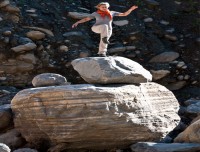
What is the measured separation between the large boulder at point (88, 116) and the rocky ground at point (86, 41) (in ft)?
7.57

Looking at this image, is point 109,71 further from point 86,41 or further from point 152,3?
point 152,3

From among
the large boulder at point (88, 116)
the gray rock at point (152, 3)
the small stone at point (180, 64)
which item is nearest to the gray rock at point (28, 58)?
the large boulder at point (88, 116)

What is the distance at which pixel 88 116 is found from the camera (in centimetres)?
581

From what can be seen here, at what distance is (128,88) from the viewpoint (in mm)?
6207

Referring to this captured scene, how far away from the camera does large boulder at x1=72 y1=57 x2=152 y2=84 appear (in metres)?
6.14

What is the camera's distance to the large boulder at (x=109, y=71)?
6.14 meters

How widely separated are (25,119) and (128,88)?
152 cm

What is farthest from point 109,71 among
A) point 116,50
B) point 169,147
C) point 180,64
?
point 180,64

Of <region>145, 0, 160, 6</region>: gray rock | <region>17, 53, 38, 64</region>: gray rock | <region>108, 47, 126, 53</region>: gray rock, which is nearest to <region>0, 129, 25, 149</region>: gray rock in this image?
<region>17, 53, 38, 64</region>: gray rock

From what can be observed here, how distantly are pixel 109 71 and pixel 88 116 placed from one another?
738 millimetres

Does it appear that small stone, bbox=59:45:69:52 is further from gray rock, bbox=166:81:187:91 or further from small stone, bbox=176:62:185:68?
Answer: small stone, bbox=176:62:185:68

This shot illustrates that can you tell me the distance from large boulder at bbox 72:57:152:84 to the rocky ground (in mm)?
2599

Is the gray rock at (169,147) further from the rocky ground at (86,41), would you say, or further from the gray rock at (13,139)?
the rocky ground at (86,41)

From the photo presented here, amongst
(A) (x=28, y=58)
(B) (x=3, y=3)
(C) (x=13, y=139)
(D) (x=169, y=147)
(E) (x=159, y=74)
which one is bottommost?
(E) (x=159, y=74)
